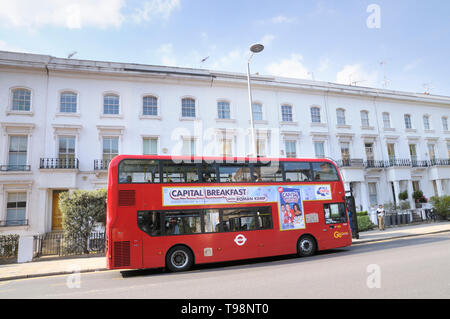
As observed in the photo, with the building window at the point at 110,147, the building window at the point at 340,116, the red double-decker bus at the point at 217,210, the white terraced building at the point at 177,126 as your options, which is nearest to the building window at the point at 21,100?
the white terraced building at the point at 177,126

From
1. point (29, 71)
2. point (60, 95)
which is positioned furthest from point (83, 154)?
point (29, 71)

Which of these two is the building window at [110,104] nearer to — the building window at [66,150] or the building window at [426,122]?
the building window at [66,150]

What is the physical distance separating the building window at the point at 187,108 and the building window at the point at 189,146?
206 centimetres

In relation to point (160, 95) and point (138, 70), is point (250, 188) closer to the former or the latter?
point (160, 95)

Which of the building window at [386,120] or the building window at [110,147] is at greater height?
the building window at [386,120]

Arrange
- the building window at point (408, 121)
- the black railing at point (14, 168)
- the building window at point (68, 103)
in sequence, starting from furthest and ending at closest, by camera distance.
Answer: the building window at point (408, 121) < the building window at point (68, 103) < the black railing at point (14, 168)

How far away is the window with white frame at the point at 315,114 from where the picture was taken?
24.6m

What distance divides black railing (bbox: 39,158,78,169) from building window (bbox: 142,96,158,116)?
5.79m

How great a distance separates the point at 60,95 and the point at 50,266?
1216cm

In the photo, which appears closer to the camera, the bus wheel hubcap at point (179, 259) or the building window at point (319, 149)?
the bus wheel hubcap at point (179, 259)

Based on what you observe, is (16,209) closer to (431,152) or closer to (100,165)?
(100,165)

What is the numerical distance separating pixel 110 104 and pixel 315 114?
16905 millimetres

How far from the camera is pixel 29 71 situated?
60.3 feet

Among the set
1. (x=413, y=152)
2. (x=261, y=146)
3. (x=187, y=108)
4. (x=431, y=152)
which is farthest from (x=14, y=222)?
(x=431, y=152)
